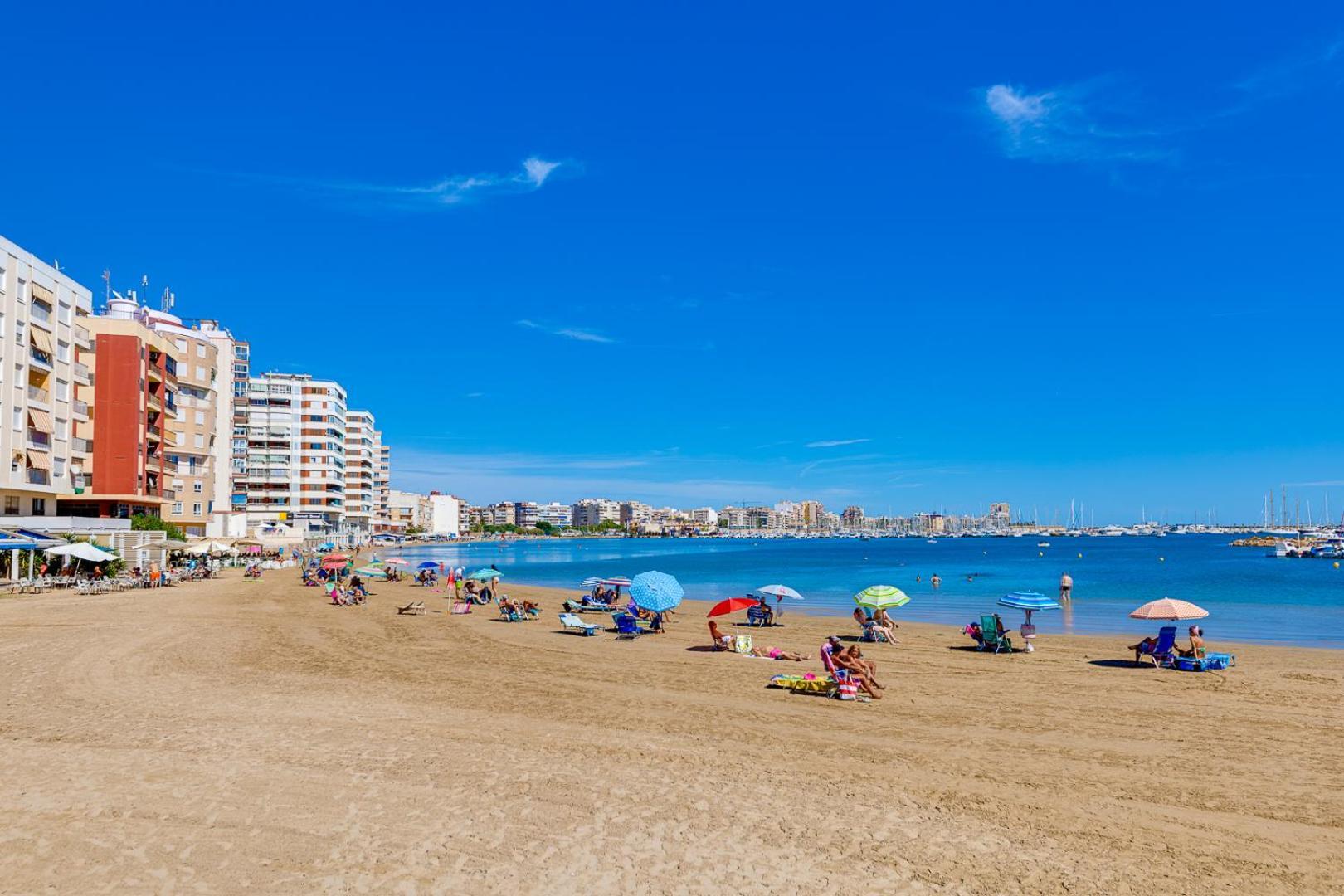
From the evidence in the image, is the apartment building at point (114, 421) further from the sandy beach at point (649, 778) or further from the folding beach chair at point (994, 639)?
the folding beach chair at point (994, 639)

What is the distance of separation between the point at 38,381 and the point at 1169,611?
54.3m

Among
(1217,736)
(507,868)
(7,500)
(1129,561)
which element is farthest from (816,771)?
(1129,561)

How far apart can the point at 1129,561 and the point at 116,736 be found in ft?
364

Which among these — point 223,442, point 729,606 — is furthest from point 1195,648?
point 223,442

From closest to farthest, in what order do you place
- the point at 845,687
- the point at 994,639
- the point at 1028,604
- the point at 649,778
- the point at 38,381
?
the point at 649,778
the point at 845,687
the point at 994,639
the point at 1028,604
the point at 38,381

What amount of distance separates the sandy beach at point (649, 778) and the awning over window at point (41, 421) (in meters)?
32.4

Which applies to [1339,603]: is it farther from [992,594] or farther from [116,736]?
[116,736]

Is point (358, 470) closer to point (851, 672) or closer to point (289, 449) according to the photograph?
point (289, 449)

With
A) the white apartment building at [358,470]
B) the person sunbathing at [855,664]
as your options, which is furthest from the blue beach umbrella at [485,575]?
the white apartment building at [358,470]

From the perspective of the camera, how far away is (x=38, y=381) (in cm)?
4675

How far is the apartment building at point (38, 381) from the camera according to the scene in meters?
43.0

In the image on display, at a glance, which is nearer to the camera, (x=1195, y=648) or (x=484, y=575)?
(x=1195, y=648)

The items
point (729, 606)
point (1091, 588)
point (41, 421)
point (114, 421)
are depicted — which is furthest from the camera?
point (1091, 588)

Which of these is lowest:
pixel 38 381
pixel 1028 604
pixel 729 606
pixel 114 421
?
pixel 729 606
